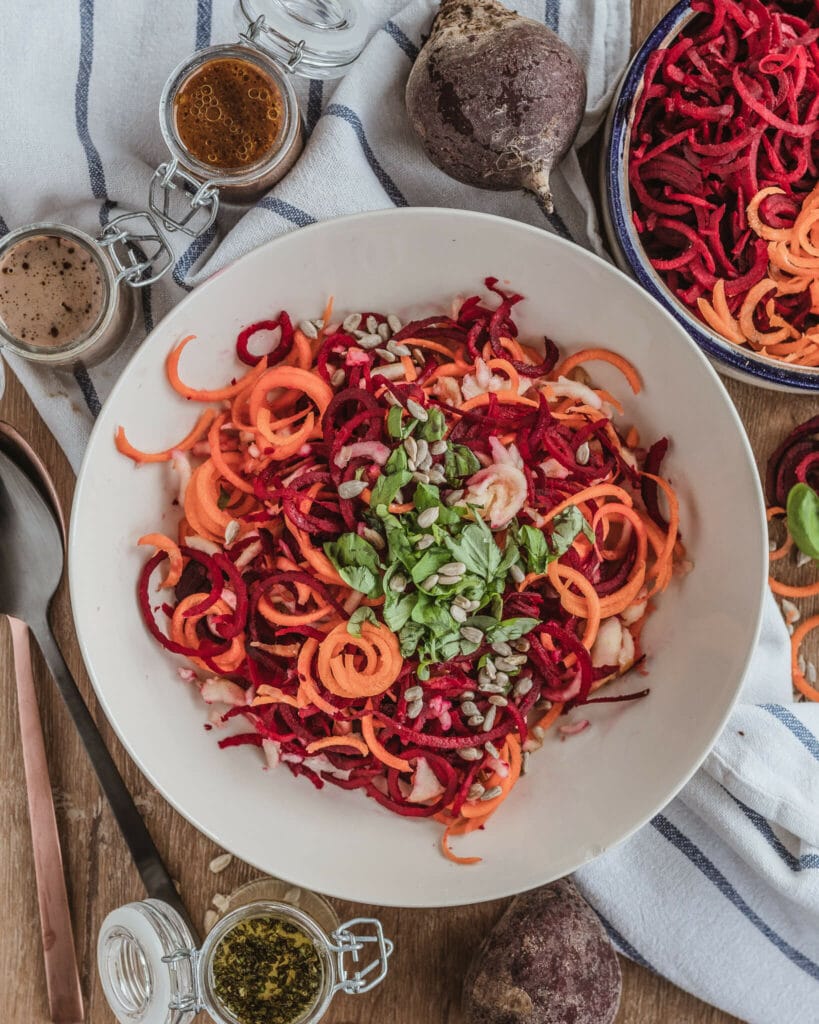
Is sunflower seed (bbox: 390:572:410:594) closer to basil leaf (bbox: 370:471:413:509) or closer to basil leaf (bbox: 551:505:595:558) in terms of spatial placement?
basil leaf (bbox: 370:471:413:509)

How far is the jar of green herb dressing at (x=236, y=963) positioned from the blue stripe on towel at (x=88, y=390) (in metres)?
1.07

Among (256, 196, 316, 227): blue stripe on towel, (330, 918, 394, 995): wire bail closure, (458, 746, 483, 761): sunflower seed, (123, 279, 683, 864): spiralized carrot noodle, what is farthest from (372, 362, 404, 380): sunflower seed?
(330, 918, 394, 995): wire bail closure

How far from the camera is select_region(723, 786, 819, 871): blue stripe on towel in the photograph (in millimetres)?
2045

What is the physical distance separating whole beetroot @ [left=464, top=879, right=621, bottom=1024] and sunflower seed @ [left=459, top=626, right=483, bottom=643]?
66cm

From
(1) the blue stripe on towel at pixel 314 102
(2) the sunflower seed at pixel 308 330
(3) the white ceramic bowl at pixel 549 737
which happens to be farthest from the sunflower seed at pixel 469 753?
(1) the blue stripe on towel at pixel 314 102

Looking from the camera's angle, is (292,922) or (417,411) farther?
(292,922)

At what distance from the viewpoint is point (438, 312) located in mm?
1938

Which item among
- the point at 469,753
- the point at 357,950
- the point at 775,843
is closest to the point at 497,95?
the point at 469,753

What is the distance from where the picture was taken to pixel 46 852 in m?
2.11

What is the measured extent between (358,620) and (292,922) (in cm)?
74

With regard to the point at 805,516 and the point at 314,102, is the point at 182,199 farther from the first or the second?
the point at 805,516

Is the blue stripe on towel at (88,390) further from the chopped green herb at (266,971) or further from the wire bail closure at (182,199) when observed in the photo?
the chopped green herb at (266,971)

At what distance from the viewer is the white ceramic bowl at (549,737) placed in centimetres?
174

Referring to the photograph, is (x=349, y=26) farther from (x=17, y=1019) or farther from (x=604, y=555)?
(x=17, y=1019)
